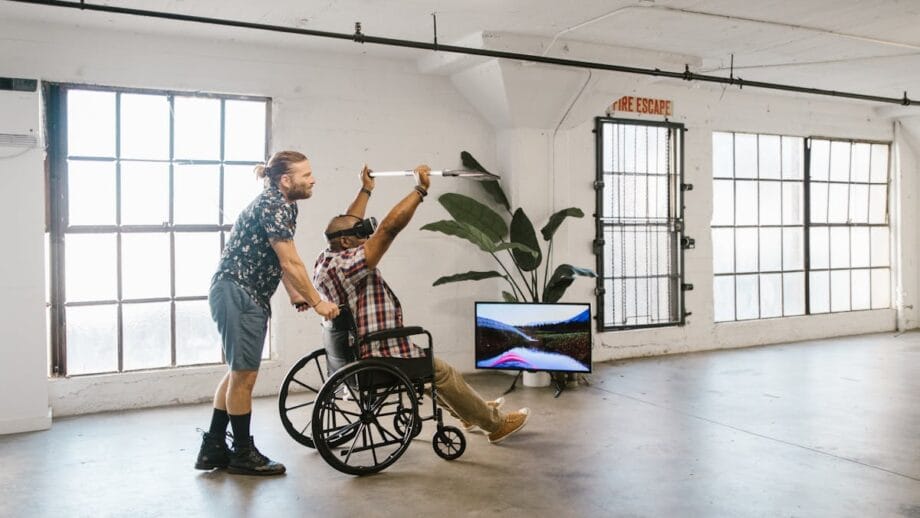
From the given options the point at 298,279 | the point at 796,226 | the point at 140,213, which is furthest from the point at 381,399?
the point at 796,226

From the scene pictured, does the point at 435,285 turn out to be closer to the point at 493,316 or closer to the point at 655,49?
the point at 493,316

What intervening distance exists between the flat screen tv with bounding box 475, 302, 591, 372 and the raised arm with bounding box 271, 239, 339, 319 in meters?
1.99

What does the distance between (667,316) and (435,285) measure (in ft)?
8.30

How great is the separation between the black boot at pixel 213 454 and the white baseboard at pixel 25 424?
1464 mm

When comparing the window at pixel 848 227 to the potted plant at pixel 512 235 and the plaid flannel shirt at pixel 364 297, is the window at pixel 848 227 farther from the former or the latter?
the plaid flannel shirt at pixel 364 297

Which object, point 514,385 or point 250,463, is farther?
point 514,385

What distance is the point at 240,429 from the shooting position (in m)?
3.66

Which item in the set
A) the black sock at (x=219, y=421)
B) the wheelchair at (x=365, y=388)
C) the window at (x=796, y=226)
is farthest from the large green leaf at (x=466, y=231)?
the window at (x=796, y=226)

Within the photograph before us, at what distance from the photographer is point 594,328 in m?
6.65

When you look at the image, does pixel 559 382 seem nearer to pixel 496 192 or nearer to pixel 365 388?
pixel 496 192

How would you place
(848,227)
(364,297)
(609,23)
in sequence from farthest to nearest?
(848,227) < (609,23) < (364,297)

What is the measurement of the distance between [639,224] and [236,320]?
4.31 m

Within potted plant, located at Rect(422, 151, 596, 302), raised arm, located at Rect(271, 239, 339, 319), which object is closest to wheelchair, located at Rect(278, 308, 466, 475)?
raised arm, located at Rect(271, 239, 339, 319)

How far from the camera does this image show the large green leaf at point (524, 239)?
18.6 feet
